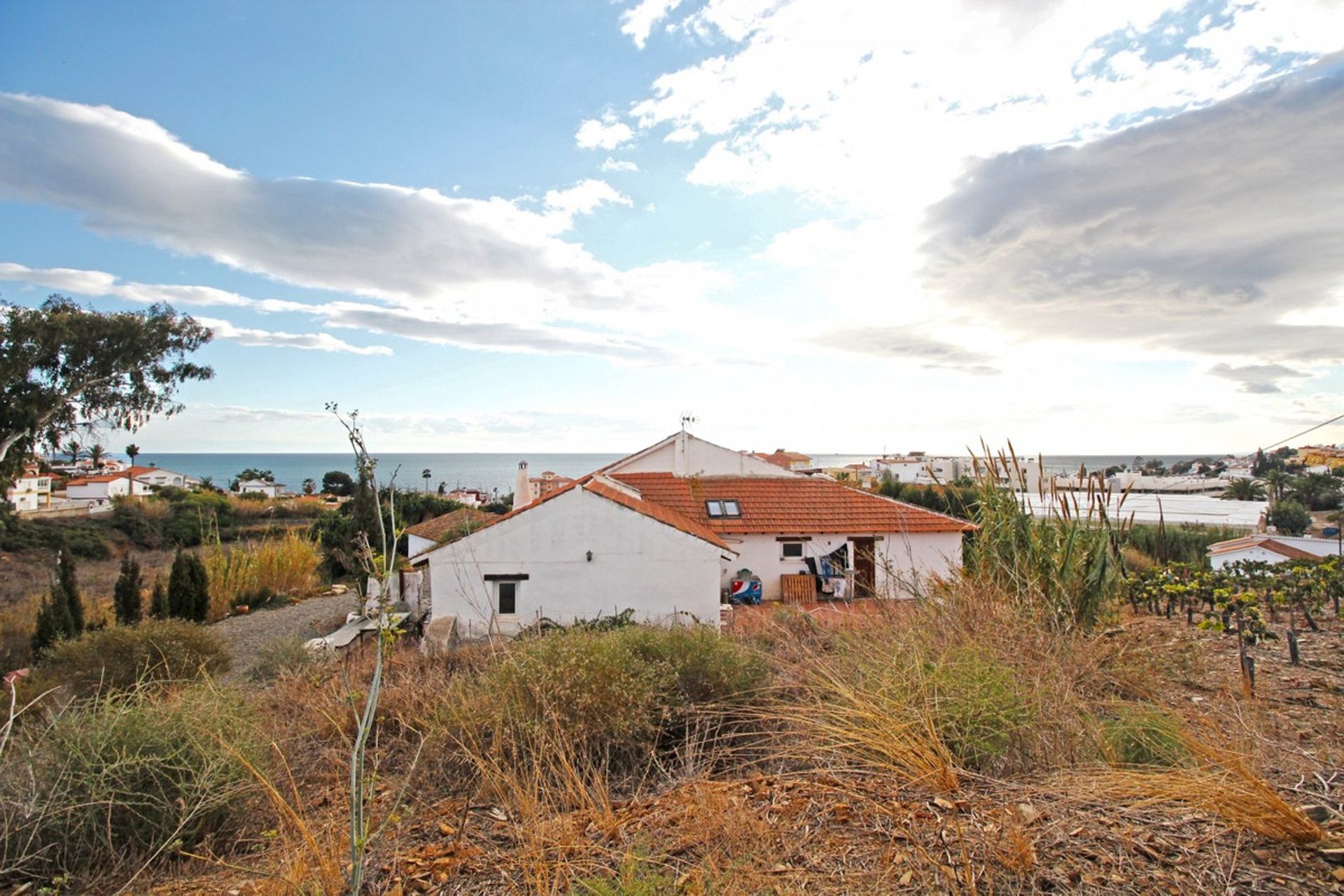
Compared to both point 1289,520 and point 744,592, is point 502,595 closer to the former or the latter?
point 744,592

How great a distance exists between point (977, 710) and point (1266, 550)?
56.0ft

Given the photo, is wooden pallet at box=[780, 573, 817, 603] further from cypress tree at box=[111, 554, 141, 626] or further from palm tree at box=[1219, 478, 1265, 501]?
palm tree at box=[1219, 478, 1265, 501]

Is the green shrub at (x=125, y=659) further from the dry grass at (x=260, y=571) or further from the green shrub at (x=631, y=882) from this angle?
the dry grass at (x=260, y=571)

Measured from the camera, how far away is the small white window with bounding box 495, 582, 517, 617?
12.7 meters

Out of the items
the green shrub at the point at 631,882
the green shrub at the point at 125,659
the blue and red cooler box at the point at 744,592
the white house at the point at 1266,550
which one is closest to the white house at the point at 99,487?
the blue and red cooler box at the point at 744,592

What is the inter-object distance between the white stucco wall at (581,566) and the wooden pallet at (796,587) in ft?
20.9

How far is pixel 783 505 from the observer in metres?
20.5

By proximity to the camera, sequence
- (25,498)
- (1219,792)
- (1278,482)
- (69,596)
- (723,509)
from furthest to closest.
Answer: (25,498) → (1278,482) → (723,509) → (69,596) → (1219,792)

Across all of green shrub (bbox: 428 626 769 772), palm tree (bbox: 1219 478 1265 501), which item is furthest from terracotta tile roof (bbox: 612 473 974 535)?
palm tree (bbox: 1219 478 1265 501)

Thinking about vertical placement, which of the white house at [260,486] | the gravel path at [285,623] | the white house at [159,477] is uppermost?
the white house at [159,477]

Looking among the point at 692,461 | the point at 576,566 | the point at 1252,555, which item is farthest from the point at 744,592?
the point at 1252,555

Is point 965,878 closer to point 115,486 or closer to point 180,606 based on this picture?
point 180,606

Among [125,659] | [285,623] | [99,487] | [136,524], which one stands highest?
[99,487]

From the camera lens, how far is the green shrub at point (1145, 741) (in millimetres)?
3170
